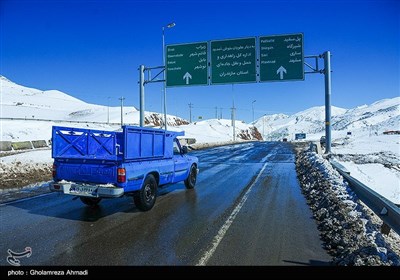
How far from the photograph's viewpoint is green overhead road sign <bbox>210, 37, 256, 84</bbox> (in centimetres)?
2047

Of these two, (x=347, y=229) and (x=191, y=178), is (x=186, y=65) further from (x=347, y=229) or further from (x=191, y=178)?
(x=347, y=229)

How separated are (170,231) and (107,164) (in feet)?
7.42

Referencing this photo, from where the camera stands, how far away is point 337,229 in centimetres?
616

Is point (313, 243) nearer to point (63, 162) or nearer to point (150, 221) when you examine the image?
point (150, 221)

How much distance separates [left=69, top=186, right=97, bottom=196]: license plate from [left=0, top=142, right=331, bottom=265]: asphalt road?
1.88 feet

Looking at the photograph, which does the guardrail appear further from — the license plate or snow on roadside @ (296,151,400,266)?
the license plate

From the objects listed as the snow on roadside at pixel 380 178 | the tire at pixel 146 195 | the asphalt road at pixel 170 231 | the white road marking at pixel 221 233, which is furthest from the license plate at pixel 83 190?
the snow on roadside at pixel 380 178

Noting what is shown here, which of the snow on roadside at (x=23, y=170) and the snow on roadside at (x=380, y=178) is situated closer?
the snow on roadside at (x=23, y=170)

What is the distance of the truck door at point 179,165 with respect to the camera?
33.5 feet

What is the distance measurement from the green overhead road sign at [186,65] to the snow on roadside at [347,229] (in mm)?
13158

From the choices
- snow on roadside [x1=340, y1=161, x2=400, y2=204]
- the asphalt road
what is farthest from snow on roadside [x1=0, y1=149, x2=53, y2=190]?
snow on roadside [x1=340, y1=161, x2=400, y2=204]

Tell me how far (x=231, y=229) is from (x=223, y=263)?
1.79 meters

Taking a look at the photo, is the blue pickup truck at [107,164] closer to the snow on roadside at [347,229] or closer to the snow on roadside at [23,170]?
the snow on roadside at [347,229]

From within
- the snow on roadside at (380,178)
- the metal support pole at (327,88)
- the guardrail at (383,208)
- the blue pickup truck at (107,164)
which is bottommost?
the snow on roadside at (380,178)
